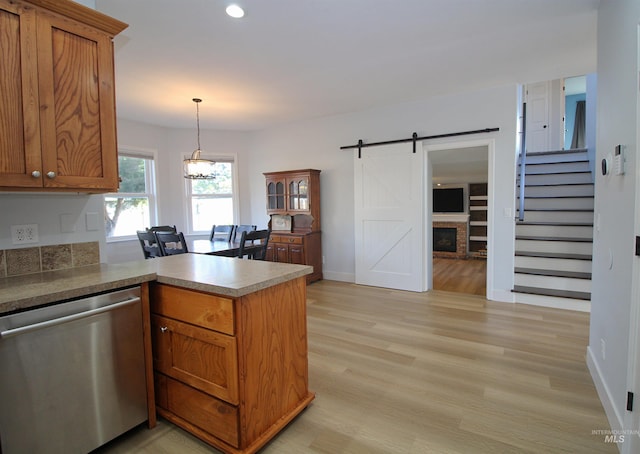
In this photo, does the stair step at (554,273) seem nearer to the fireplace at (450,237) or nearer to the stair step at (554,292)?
the stair step at (554,292)

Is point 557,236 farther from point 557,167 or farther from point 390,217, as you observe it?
point 390,217

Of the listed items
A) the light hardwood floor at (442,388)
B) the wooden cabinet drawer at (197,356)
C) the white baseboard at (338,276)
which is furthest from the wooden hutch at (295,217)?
the wooden cabinet drawer at (197,356)

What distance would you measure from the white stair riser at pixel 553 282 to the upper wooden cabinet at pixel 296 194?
2.91m

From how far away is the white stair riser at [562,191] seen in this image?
469cm

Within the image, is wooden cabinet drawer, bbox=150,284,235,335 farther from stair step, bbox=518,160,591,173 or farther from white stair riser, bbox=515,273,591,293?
stair step, bbox=518,160,591,173

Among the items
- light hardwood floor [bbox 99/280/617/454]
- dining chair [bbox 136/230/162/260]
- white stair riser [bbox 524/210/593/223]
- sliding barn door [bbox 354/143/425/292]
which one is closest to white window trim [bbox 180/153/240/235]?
dining chair [bbox 136/230/162/260]

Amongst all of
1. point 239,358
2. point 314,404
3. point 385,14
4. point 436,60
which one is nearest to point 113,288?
point 239,358

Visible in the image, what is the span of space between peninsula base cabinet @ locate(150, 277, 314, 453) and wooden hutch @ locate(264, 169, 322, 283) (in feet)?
10.3

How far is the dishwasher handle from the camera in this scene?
132 centimetres

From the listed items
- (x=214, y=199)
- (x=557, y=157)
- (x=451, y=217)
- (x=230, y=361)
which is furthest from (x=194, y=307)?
(x=451, y=217)

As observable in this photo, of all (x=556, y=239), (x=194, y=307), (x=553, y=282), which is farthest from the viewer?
(x=556, y=239)

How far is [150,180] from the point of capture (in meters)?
5.47

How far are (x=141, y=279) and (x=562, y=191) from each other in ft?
18.1

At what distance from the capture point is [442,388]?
2221 millimetres
